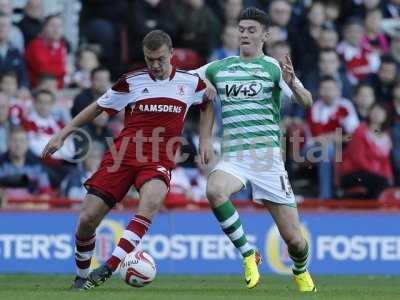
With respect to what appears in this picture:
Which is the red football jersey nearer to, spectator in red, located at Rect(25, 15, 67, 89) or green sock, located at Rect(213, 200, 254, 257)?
green sock, located at Rect(213, 200, 254, 257)

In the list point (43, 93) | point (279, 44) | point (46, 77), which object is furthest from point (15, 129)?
point (279, 44)

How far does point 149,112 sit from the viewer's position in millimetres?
12203

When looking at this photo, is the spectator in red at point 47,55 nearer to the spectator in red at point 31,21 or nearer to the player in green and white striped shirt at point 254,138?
the spectator in red at point 31,21

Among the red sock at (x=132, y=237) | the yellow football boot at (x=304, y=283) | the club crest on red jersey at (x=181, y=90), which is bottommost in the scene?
the yellow football boot at (x=304, y=283)

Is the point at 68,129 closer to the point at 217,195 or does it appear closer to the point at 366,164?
the point at 217,195

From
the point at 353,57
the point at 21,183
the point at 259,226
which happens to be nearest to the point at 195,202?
the point at 259,226

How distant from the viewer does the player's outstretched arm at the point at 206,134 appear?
12.4 m

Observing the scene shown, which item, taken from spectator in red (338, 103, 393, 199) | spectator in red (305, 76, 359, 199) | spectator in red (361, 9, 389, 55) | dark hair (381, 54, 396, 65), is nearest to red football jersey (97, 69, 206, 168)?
spectator in red (305, 76, 359, 199)

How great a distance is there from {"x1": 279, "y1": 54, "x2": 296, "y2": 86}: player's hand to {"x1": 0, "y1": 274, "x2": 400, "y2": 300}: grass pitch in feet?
6.68

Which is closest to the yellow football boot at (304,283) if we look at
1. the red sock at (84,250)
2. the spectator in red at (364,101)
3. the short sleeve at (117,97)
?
the red sock at (84,250)

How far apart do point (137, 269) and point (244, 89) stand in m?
2.17

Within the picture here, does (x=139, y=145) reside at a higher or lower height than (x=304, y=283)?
higher

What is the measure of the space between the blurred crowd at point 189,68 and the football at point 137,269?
5.97 metres

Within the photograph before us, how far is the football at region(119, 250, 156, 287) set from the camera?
11391 millimetres
